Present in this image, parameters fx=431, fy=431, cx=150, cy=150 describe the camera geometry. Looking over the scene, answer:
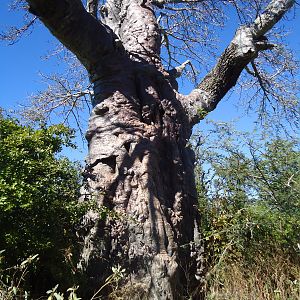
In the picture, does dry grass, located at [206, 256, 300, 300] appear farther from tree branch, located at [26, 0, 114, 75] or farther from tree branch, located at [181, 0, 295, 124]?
tree branch, located at [26, 0, 114, 75]

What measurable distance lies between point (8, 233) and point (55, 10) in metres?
2.16

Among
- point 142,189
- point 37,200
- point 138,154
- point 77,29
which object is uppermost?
point 77,29

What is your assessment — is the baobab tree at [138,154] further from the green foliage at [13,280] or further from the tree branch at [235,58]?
the green foliage at [13,280]

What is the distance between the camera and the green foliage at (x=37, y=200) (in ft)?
11.0

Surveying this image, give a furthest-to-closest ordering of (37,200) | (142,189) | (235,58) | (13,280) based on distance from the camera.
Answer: (235,58), (142,189), (37,200), (13,280)

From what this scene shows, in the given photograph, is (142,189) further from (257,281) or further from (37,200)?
(257,281)

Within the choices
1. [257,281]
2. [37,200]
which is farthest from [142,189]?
[257,281]

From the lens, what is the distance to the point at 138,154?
4602mm

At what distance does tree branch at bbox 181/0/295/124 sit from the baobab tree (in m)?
0.02

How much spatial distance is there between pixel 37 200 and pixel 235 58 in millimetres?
3863

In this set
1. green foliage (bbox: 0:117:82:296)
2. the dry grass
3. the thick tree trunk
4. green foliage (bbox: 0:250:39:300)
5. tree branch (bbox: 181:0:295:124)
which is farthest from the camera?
tree branch (bbox: 181:0:295:124)

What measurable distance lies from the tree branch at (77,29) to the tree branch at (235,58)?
1.46m

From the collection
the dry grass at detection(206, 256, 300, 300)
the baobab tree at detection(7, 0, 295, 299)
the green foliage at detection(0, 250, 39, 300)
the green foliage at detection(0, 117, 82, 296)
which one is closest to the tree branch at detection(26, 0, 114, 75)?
the baobab tree at detection(7, 0, 295, 299)

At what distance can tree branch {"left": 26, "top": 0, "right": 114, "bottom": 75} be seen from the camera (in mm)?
4148
